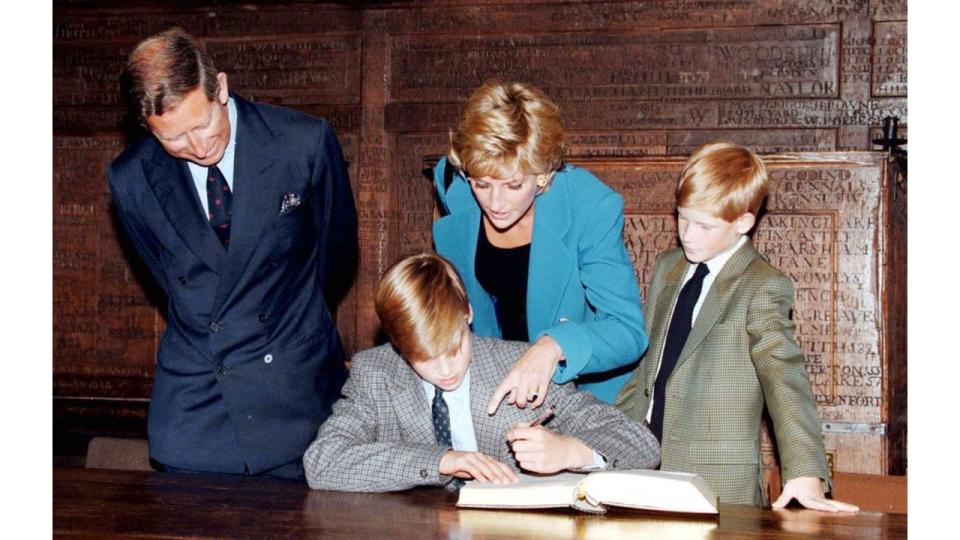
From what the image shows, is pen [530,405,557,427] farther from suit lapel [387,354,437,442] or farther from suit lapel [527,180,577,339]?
suit lapel [527,180,577,339]

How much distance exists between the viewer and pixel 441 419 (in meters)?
2.78

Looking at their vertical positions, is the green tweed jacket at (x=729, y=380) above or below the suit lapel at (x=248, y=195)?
below

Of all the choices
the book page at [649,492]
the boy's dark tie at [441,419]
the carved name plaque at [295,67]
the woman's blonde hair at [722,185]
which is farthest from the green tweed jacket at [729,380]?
the carved name plaque at [295,67]

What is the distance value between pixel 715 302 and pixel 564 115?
209 cm

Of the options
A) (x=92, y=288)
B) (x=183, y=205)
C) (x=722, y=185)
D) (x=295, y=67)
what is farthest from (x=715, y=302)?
(x=92, y=288)

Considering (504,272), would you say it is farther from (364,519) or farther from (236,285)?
(364,519)

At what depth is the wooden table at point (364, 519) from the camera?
2072mm

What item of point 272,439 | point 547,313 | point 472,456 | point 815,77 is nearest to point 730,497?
point 547,313

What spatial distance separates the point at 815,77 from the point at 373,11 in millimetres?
2116

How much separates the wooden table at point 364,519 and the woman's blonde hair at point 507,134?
2.82 feet

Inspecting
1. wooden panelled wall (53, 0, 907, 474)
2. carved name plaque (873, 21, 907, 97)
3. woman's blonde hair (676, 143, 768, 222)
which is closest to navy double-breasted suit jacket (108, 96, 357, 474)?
woman's blonde hair (676, 143, 768, 222)

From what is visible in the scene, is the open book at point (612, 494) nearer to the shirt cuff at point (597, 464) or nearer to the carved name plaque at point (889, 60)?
the shirt cuff at point (597, 464)

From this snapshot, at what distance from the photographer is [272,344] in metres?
3.00

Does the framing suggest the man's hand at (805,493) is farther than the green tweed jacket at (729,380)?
No
